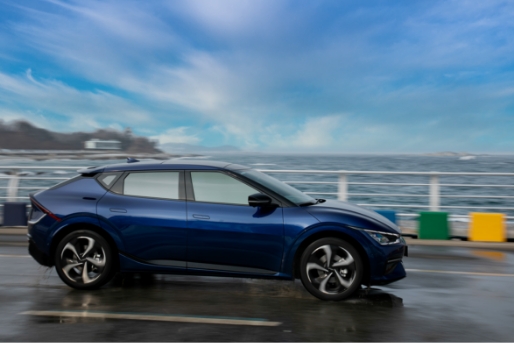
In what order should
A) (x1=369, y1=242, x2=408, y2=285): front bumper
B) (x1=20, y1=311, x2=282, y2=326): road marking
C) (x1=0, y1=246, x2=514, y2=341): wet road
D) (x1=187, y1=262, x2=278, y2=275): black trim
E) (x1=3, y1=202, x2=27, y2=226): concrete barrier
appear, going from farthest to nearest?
(x1=3, y1=202, x2=27, y2=226): concrete barrier
(x1=187, y1=262, x2=278, y2=275): black trim
(x1=369, y1=242, x2=408, y2=285): front bumper
(x1=20, y1=311, x2=282, y2=326): road marking
(x1=0, y1=246, x2=514, y2=341): wet road

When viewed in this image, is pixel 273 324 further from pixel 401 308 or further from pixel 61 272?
pixel 61 272

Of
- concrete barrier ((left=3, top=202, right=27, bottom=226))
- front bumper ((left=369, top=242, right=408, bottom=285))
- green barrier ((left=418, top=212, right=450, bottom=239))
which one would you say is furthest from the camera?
concrete barrier ((left=3, top=202, right=27, bottom=226))

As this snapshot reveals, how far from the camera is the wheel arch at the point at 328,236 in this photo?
19.4 ft

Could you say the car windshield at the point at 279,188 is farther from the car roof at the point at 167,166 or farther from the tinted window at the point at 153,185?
the tinted window at the point at 153,185

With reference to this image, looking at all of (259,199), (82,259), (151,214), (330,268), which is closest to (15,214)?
(82,259)

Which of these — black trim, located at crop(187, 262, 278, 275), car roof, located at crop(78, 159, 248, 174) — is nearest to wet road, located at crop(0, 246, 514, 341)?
black trim, located at crop(187, 262, 278, 275)

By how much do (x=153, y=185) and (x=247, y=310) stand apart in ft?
6.07

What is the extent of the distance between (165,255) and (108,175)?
123 cm

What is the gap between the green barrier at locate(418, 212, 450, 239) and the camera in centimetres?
1091

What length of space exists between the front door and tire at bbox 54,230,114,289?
98 centimetres

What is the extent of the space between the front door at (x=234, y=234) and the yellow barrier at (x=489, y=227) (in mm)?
6145

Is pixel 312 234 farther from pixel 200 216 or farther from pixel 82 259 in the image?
pixel 82 259

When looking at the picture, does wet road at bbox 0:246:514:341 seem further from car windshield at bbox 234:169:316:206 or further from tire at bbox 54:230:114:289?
car windshield at bbox 234:169:316:206

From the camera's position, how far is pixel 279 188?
6457 mm
